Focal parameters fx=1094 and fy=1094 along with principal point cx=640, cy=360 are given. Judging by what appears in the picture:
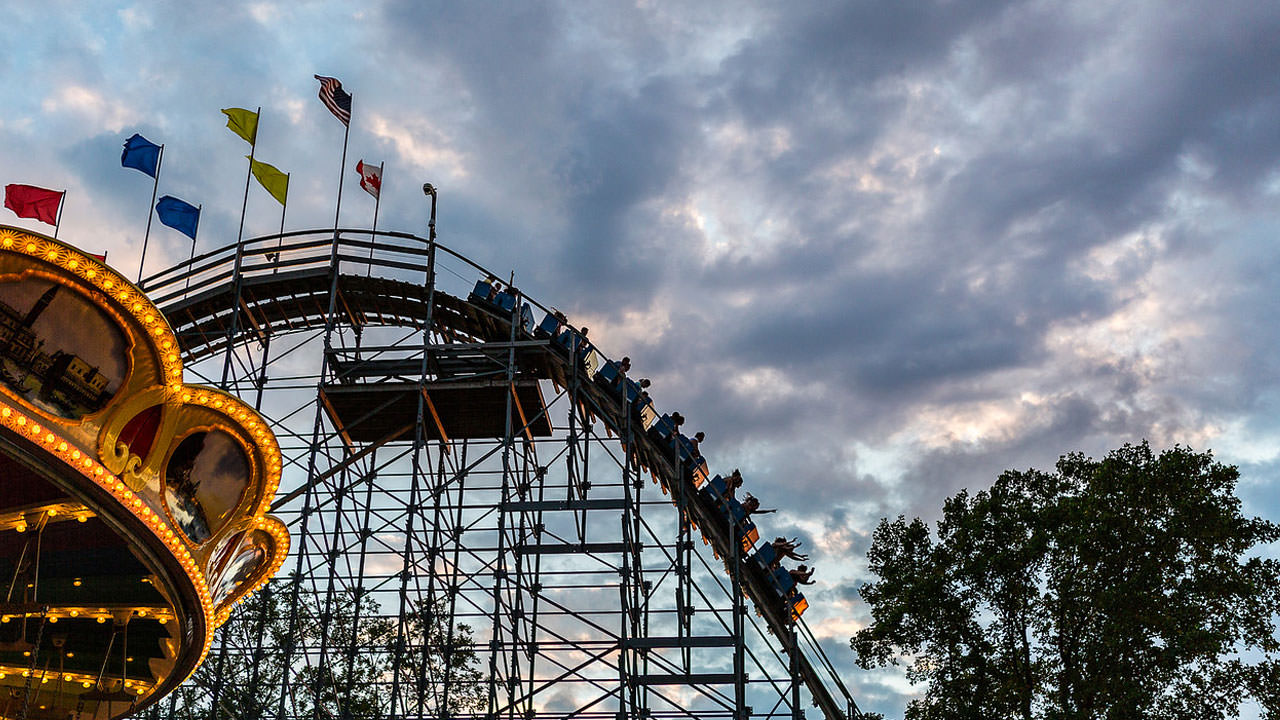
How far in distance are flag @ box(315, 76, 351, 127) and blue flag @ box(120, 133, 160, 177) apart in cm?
446

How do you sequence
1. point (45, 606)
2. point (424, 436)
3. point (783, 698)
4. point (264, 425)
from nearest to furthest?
1. point (264, 425)
2. point (45, 606)
3. point (783, 698)
4. point (424, 436)

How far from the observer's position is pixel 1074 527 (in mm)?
17562

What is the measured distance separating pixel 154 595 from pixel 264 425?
268 cm

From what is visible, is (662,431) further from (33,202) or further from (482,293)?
(33,202)

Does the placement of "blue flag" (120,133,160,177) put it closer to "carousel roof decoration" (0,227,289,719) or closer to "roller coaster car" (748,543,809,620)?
"carousel roof decoration" (0,227,289,719)

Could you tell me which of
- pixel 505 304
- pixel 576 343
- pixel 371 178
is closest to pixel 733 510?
pixel 576 343

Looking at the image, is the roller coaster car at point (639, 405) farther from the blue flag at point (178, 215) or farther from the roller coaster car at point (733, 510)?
the blue flag at point (178, 215)

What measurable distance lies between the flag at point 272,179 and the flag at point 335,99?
1997mm

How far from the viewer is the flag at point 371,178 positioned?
20828 millimetres

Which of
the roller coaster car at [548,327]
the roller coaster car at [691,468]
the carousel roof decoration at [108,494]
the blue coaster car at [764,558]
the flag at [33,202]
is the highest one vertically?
the roller coaster car at [548,327]

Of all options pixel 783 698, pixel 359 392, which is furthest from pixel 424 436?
pixel 783 698

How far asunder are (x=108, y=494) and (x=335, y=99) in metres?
13.3

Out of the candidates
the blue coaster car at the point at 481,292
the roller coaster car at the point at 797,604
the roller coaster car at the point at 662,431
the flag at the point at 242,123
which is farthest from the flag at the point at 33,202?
the roller coaster car at the point at 797,604

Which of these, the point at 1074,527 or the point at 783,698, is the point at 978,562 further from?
the point at 783,698
